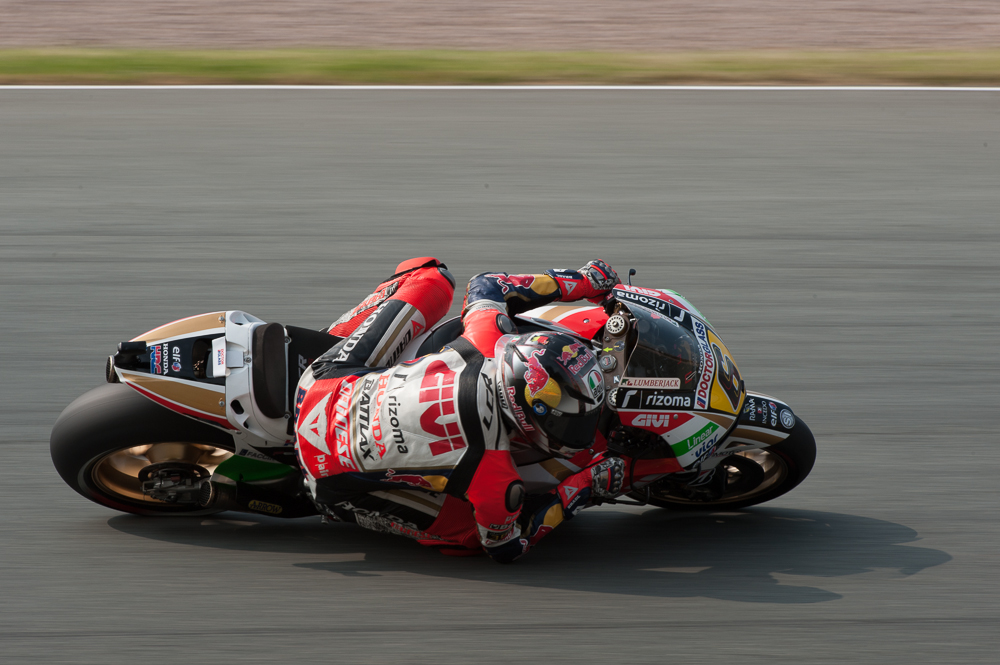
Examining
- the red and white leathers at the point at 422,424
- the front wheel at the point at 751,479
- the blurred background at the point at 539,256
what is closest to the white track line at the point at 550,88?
the blurred background at the point at 539,256

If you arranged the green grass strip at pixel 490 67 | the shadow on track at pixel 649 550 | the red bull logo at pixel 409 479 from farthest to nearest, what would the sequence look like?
the green grass strip at pixel 490 67 < the shadow on track at pixel 649 550 < the red bull logo at pixel 409 479

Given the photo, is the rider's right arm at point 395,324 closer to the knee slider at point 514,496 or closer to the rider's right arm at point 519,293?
the rider's right arm at point 519,293

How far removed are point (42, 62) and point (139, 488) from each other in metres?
7.96

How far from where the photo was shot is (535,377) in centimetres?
307

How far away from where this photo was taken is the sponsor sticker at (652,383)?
3352mm

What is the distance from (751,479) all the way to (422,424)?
142cm

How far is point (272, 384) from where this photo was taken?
348 centimetres

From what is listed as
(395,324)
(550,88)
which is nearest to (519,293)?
(395,324)

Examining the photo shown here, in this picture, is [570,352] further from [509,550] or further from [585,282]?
[509,550]

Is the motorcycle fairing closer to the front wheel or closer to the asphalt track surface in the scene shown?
the asphalt track surface

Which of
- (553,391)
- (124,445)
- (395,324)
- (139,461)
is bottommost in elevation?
(139,461)

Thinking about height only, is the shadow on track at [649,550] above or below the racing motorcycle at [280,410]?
below

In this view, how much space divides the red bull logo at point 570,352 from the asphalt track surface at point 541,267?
35.7 inches

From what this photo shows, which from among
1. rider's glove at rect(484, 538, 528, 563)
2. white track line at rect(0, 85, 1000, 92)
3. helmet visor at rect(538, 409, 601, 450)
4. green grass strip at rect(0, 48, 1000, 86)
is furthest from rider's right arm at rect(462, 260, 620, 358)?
green grass strip at rect(0, 48, 1000, 86)
